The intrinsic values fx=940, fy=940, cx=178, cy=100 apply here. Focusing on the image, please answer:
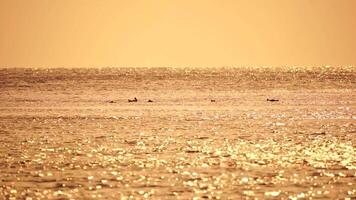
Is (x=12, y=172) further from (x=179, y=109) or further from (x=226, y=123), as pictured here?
(x=179, y=109)

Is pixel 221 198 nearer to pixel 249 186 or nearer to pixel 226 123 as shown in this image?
pixel 249 186

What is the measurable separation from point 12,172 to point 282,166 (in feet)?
43.7

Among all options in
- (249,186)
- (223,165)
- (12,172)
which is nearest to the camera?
(249,186)

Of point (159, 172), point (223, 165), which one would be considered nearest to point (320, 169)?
point (223, 165)

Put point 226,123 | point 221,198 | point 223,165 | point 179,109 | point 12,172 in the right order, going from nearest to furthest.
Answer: point 221,198 → point 12,172 → point 223,165 → point 226,123 → point 179,109

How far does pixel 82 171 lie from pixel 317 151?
1562 cm

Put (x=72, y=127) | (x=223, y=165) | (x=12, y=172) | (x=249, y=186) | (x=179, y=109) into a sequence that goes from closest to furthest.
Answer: (x=249, y=186), (x=12, y=172), (x=223, y=165), (x=72, y=127), (x=179, y=109)

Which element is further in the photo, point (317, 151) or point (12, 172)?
point (317, 151)

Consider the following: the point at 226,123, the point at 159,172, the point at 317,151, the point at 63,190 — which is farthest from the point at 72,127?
the point at 63,190

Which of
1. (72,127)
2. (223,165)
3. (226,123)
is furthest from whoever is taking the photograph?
(226,123)

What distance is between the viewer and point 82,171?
45.2 metres

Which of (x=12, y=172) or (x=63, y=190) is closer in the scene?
(x=63, y=190)

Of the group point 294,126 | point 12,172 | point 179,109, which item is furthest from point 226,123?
point 12,172

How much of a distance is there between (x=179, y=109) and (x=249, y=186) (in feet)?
203
